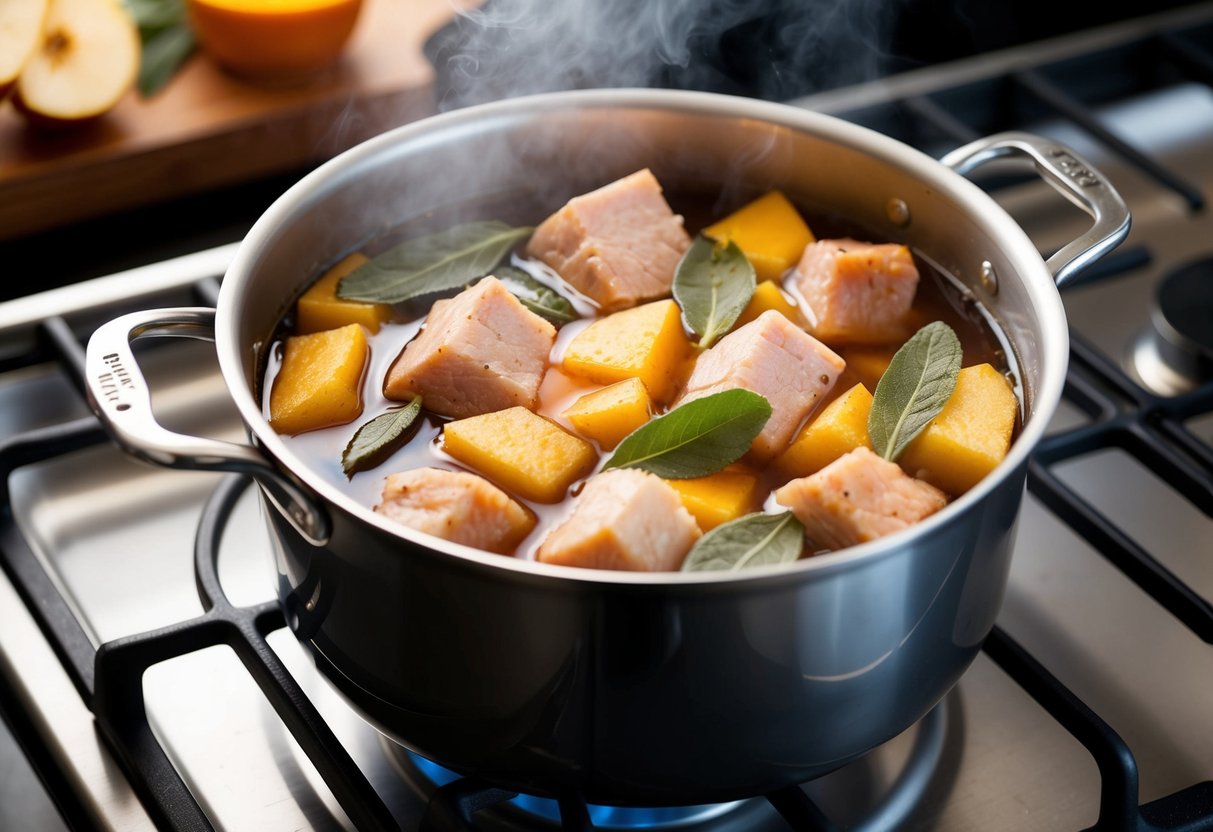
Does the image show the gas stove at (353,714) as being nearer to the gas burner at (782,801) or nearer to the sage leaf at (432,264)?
the gas burner at (782,801)

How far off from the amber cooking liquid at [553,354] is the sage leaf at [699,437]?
2.3 inches

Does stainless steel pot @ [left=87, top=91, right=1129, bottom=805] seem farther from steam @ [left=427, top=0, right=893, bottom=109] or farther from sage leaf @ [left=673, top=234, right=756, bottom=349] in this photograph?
steam @ [left=427, top=0, right=893, bottom=109]

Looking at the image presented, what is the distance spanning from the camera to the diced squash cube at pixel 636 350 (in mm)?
1186

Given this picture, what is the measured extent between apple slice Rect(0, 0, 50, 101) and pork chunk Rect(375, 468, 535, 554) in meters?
1.02

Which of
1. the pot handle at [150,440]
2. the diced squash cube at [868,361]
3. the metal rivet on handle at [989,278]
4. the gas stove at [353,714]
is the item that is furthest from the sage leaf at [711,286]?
the pot handle at [150,440]

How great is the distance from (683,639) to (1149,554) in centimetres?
60

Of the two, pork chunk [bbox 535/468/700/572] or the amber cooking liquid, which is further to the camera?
the amber cooking liquid

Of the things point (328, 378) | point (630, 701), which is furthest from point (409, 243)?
point (630, 701)

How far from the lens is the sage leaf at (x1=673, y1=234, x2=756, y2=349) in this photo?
1.25 m

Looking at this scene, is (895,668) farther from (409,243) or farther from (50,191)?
(50,191)

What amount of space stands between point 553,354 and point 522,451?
18cm

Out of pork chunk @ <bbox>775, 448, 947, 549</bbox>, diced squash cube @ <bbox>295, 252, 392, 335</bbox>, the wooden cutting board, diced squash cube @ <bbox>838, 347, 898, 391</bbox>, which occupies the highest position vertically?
pork chunk @ <bbox>775, 448, 947, 549</bbox>

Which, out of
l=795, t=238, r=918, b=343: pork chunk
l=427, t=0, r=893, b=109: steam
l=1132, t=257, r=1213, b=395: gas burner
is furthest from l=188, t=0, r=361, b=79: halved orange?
l=1132, t=257, r=1213, b=395: gas burner

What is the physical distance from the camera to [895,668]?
0.90 metres
